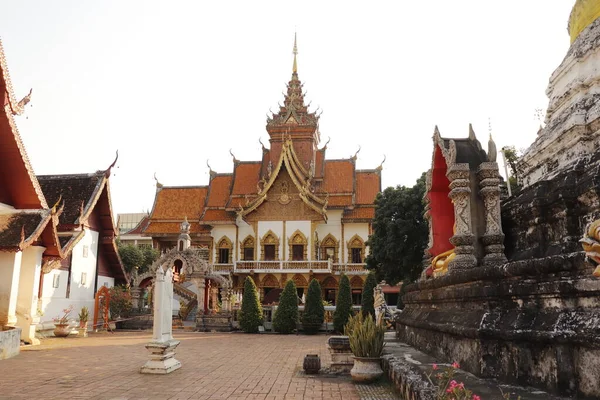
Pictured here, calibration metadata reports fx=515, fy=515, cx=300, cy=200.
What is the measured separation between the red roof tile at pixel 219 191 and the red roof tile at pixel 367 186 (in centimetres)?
818

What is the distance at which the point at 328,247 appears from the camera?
95.8 feet

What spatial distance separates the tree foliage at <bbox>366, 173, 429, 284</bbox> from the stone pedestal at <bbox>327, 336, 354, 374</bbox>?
32.6 feet

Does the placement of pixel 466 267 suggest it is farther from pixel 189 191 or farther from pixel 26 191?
pixel 189 191

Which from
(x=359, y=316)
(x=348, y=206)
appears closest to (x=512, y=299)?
(x=359, y=316)

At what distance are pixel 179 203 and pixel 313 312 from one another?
Answer: 15.9 meters

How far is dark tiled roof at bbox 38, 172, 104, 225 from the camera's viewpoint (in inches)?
725

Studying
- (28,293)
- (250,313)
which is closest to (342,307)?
(250,313)

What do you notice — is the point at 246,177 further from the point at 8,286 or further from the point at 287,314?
the point at 8,286

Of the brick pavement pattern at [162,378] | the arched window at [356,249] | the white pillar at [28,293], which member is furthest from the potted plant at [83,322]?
the arched window at [356,249]

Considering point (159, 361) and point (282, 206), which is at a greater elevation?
point (282, 206)

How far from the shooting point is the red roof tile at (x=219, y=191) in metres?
31.8

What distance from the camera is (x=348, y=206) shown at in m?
29.1

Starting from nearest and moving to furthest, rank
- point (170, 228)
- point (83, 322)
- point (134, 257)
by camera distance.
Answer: point (83, 322), point (170, 228), point (134, 257)

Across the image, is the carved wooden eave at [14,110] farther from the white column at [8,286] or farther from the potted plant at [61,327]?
the potted plant at [61,327]
